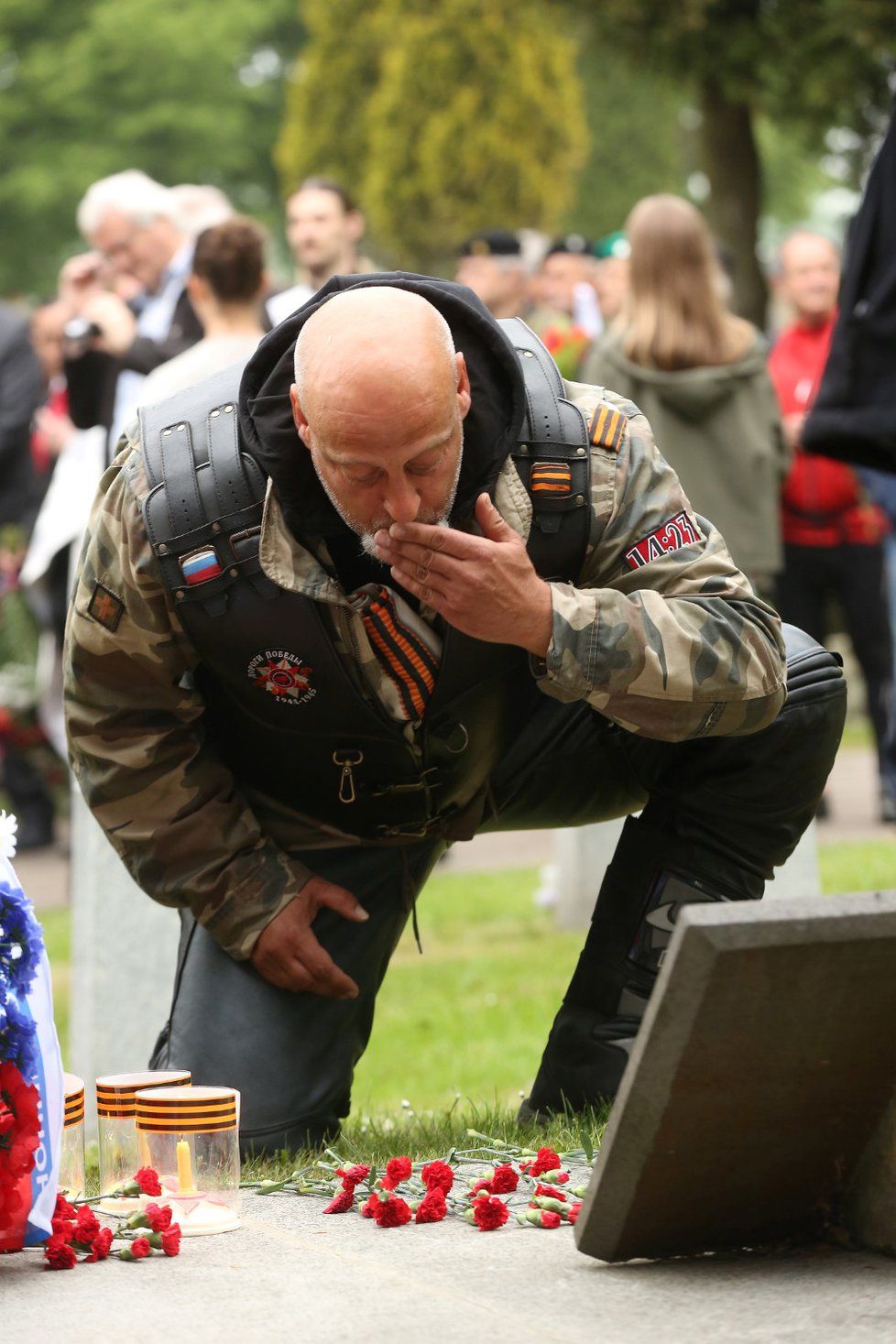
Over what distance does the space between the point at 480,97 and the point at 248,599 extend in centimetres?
2031

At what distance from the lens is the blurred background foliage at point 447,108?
1498cm

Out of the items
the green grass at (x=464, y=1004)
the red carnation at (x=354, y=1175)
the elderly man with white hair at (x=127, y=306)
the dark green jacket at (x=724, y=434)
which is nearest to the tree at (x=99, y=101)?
the elderly man with white hair at (x=127, y=306)

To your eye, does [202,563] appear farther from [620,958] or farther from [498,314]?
[498,314]

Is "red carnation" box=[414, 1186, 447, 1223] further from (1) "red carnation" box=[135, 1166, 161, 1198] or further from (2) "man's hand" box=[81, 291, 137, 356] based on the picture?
(2) "man's hand" box=[81, 291, 137, 356]

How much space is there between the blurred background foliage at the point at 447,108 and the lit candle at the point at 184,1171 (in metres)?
11.3

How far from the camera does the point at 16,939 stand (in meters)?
2.76

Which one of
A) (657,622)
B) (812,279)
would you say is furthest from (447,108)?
(657,622)

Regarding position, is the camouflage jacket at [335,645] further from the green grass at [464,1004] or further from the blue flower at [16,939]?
the blue flower at [16,939]

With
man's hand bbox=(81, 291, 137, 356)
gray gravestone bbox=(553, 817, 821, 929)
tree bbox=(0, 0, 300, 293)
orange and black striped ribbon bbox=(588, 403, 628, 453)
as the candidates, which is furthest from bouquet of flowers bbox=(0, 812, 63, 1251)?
tree bbox=(0, 0, 300, 293)

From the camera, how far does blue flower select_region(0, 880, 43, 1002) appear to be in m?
2.74

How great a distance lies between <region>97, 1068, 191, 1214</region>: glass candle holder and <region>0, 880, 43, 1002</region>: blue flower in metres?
0.46

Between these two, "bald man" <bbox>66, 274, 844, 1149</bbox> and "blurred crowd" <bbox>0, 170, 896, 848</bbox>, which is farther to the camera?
"blurred crowd" <bbox>0, 170, 896, 848</bbox>

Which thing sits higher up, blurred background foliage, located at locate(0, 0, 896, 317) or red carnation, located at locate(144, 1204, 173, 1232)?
blurred background foliage, located at locate(0, 0, 896, 317)

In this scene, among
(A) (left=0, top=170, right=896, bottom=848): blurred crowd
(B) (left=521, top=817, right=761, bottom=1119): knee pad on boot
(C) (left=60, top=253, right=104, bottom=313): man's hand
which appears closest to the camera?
(B) (left=521, top=817, right=761, bottom=1119): knee pad on boot
